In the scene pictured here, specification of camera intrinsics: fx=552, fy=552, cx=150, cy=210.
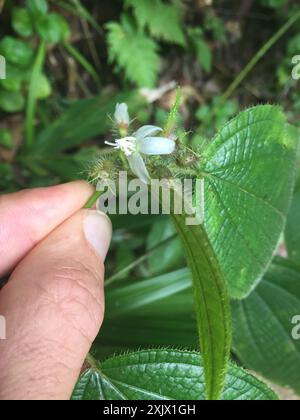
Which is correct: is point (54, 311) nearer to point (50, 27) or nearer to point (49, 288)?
point (49, 288)

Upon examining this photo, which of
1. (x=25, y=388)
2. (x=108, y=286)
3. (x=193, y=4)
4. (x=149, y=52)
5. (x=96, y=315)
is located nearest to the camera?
(x=25, y=388)

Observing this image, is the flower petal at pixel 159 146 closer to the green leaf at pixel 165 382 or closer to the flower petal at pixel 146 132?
the flower petal at pixel 146 132

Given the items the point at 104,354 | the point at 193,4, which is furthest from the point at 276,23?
the point at 104,354

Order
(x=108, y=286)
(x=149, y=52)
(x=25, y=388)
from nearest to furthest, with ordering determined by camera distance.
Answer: (x=25, y=388), (x=108, y=286), (x=149, y=52)

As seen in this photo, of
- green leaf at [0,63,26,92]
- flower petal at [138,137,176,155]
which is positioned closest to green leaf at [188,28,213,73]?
green leaf at [0,63,26,92]

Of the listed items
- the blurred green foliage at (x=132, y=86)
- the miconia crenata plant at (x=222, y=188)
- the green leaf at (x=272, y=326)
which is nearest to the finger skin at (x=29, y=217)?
the miconia crenata plant at (x=222, y=188)
